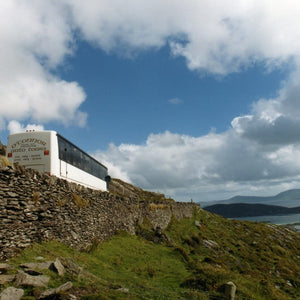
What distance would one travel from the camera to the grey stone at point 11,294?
238 inches

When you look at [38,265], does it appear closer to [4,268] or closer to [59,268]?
[59,268]

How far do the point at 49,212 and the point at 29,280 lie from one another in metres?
4.94

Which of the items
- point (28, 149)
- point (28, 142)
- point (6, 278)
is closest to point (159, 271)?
point (6, 278)

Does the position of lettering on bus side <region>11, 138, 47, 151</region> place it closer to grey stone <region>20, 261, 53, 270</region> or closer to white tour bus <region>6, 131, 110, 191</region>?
white tour bus <region>6, 131, 110, 191</region>

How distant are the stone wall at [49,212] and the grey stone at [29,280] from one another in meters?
2.27

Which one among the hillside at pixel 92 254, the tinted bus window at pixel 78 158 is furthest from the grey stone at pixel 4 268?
the tinted bus window at pixel 78 158

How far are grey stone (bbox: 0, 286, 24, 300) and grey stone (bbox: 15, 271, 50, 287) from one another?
22.2 inches

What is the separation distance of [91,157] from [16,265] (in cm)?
1507

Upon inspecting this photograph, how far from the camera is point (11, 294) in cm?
624

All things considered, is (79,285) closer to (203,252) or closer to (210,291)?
(210,291)

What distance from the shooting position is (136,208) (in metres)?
24.5

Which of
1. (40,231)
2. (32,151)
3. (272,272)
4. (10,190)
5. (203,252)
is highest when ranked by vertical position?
(32,151)

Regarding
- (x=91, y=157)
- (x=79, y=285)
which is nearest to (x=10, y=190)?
(x=79, y=285)

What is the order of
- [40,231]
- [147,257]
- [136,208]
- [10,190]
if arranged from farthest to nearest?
1. [136,208]
2. [147,257]
3. [40,231]
4. [10,190]
